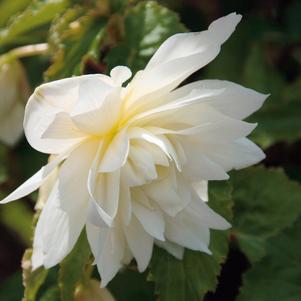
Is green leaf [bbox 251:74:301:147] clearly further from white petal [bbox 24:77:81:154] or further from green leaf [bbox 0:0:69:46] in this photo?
white petal [bbox 24:77:81:154]

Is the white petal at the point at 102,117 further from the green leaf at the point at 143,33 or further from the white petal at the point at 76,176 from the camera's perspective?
the green leaf at the point at 143,33

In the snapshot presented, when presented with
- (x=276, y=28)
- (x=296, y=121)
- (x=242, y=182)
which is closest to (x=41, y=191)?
(x=242, y=182)

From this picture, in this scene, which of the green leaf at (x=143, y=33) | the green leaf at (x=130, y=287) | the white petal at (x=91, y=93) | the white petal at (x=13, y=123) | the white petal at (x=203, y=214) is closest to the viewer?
the white petal at (x=91, y=93)

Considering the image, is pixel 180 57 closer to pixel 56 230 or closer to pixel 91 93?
pixel 91 93

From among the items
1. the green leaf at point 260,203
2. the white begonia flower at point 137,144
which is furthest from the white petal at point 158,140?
the green leaf at point 260,203

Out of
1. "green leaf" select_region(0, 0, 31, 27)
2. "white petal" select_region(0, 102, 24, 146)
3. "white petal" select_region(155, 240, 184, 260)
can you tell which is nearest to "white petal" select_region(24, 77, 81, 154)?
"white petal" select_region(155, 240, 184, 260)
